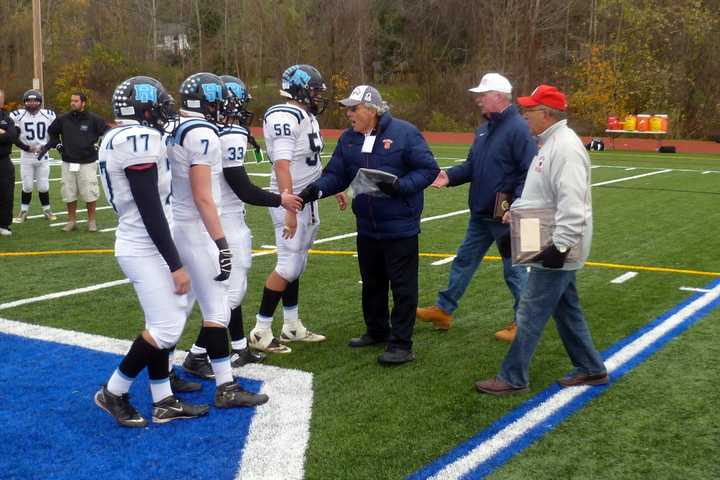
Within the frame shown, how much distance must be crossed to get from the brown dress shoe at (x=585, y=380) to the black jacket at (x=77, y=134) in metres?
8.54

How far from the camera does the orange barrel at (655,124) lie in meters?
31.9

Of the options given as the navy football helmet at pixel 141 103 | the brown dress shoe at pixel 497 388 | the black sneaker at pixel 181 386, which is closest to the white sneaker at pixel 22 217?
the black sneaker at pixel 181 386

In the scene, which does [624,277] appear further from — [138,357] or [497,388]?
Result: [138,357]

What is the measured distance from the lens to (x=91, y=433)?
182 inches

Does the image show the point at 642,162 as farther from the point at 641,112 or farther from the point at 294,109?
the point at 294,109

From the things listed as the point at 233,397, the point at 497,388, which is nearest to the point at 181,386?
the point at 233,397

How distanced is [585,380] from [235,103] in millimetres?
2925

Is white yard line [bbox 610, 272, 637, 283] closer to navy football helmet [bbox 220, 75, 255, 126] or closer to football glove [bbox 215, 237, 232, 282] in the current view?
navy football helmet [bbox 220, 75, 255, 126]

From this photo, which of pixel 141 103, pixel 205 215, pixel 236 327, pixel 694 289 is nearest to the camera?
pixel 141 103

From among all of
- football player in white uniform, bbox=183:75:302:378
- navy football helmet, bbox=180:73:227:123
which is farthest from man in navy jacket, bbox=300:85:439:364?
navy football helmet, bbox=180:73:227:123

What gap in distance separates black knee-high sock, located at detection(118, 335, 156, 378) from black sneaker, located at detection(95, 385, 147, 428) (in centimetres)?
17

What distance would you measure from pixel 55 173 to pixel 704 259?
15439mm

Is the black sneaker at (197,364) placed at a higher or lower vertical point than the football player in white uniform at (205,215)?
lower

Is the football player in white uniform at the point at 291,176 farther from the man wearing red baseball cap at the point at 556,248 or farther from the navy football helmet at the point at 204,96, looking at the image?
the man wearing red baseball cap at the point at 556,248
